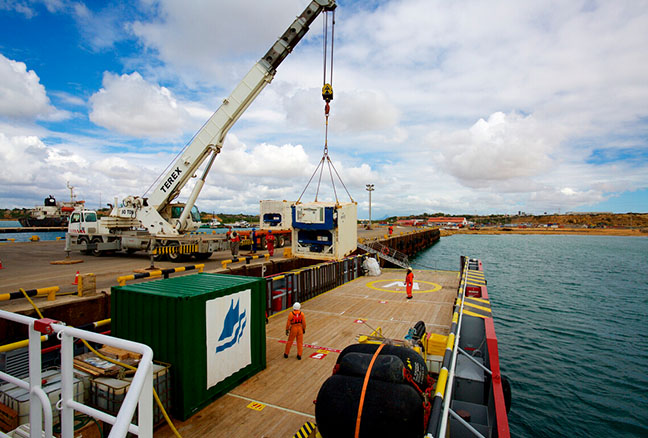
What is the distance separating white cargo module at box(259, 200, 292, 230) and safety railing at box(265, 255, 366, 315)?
1535cm

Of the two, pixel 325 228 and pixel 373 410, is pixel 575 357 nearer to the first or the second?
pixel 325 228

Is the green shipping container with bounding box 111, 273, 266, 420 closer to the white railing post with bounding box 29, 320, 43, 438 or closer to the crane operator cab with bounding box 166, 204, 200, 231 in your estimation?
the white railing post with bounding box 29, 320, 43, 438

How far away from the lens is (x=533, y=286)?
32094 millimetres

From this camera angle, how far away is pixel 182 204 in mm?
22766

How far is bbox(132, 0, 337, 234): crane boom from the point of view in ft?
63.1

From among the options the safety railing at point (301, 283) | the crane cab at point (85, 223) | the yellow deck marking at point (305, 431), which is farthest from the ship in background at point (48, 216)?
the yellow deck marking at point (305, 431)

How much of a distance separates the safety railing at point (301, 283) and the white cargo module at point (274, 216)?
604 inches

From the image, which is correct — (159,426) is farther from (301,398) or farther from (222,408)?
(301,398)

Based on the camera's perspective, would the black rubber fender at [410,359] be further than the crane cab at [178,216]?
No

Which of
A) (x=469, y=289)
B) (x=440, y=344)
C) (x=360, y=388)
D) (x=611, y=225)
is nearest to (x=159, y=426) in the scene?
(x=360, y=388)

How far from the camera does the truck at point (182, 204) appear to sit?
19562mm

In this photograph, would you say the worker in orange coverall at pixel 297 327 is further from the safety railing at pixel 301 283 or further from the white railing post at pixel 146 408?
the white railing post at pixel 146 408

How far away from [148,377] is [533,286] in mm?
36237

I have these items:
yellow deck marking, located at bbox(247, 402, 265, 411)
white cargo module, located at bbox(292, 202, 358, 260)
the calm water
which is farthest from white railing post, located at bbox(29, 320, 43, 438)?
the calm water
